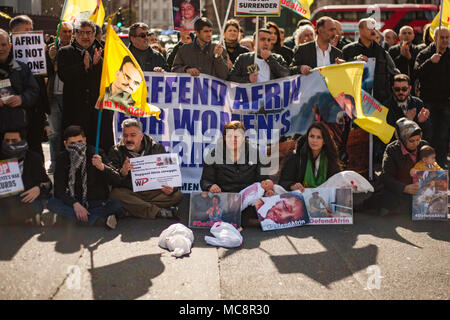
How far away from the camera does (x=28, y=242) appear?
4.54 metres

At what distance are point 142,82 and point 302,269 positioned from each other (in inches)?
104

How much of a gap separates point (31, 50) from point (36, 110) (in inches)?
28.5

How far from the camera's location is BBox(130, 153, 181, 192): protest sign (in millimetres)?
5270

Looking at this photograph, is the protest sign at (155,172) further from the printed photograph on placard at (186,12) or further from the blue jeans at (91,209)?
the printed photograph on placard at (186,12)

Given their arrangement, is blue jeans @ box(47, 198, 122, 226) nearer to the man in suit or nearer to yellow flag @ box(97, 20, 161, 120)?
yellow flag @ box(97, 20, 161, 120)

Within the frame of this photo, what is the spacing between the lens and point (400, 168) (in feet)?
18.4

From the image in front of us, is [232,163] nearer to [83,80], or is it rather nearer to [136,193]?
[136,193]

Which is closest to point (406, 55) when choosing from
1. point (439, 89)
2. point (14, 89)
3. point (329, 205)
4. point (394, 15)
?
point (439, 89)

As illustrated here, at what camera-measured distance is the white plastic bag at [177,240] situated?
14.1ft

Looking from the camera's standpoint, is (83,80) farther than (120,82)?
Yes

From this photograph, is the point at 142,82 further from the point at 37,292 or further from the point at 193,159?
the point at 37,292

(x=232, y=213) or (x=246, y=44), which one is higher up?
(x=246, y=44)

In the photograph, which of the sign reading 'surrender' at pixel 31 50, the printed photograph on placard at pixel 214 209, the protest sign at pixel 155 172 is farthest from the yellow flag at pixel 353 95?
the sign reading 'surrender' at pixel 31 50
